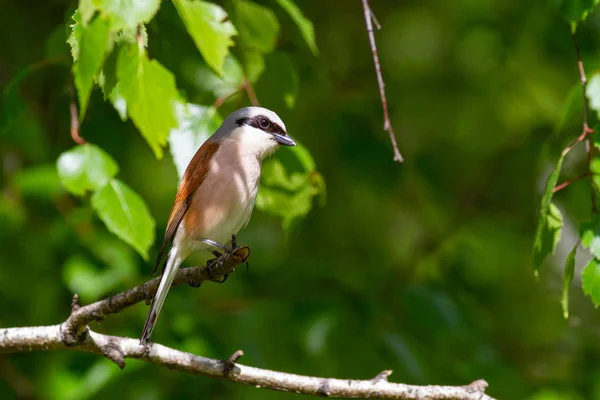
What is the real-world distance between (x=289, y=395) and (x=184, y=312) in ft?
3.27

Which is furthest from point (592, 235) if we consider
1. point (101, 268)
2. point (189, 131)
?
point (101, 268)

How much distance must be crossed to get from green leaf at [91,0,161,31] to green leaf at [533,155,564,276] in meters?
1.56

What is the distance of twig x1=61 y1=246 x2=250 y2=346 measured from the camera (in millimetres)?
3188

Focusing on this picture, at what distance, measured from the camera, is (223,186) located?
4027 mm

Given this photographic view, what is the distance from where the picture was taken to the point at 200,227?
159 inches

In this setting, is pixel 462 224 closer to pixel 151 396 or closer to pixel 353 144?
pixel 353 144

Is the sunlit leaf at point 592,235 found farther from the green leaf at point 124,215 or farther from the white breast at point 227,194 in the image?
the green leaf at point 124,215

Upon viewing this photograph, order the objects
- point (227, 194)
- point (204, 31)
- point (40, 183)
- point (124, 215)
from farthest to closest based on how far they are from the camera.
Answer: point (40, 183), point (227, 194), point (124, 215), point (204, 31)

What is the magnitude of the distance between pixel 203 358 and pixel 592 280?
1479 millimetres

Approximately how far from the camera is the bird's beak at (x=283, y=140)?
4.02 metres

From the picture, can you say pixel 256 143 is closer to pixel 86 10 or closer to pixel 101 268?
pixel 101 268

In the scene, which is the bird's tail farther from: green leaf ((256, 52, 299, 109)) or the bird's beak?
green leaf ((256, 52, 299, 109))

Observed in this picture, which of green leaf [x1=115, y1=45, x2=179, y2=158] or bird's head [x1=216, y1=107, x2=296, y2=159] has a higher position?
bird's head [x1=216, y1=107, x2=296, y2=159]

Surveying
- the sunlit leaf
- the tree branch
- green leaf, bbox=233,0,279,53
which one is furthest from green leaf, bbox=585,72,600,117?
green leaf, bbox=233,0,279,53
